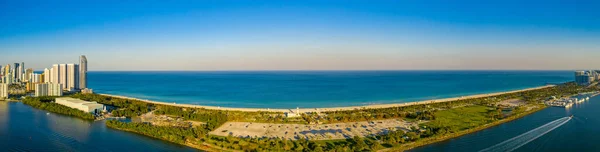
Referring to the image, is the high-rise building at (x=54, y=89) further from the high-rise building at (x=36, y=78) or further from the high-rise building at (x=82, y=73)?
the high-rise building at (x=36, y=78)

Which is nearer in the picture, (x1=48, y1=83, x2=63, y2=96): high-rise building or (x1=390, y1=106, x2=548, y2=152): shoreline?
(x1=390, y1=106, x2=548, y2=152): shoreline

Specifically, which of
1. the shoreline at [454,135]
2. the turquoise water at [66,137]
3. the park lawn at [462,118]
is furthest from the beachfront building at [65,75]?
the park lawn at [462,118]

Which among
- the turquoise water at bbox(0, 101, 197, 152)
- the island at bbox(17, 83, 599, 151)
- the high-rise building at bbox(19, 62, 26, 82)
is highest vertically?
the high-rise building at bbox(19, 62, 26, 82)

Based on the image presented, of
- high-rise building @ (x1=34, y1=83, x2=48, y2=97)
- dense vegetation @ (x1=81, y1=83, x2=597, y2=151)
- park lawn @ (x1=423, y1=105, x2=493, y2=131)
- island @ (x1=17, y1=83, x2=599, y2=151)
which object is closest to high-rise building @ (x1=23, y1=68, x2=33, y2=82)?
high-rise building @ (x1=34, y1=83, x2=48, y2=97)

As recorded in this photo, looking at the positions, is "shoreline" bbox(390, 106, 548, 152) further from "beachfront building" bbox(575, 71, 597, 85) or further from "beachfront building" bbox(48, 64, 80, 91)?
"beachfront building" bbox(48, 64, 80, 91)

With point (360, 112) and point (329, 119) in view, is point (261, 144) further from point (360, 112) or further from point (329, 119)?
point (360, 112)
